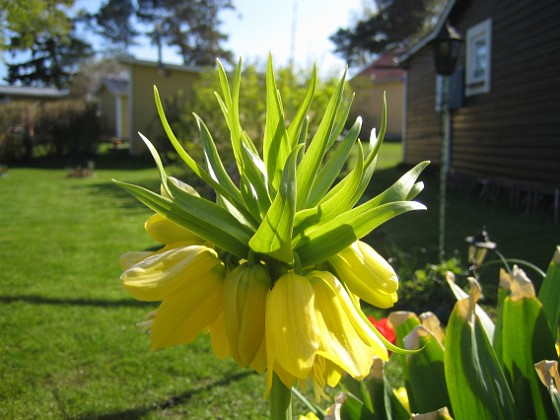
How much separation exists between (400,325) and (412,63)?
1537cm

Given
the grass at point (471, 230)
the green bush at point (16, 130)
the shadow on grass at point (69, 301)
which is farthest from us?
the green bush at point (16, 130)

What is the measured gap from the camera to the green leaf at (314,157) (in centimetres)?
66

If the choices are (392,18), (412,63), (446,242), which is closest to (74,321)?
(446,242)

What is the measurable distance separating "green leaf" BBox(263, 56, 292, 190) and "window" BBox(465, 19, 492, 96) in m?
11.4

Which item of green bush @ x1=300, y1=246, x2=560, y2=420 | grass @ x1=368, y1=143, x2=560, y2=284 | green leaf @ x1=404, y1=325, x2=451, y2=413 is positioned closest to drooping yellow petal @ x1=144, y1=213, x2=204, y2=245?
green bush @ x1=300, y1=246, x2=560, y2=420

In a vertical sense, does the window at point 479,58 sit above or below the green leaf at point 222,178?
above

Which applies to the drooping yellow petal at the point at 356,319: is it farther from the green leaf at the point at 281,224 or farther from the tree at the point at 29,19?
the tree at the point at 29,19

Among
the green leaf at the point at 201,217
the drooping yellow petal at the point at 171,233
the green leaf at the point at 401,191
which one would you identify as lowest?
the drooping yellow petal at the point at 171,233

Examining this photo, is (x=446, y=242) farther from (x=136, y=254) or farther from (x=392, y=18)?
(x=392, y=18)

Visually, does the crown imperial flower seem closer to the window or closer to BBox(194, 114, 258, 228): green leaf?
BBox(194, 114, 258, 228): green leaf

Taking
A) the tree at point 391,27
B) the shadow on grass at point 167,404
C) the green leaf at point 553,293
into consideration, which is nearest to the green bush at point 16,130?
the tree at point 391,27

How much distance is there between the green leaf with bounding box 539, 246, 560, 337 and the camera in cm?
108

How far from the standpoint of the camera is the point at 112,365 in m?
3.32

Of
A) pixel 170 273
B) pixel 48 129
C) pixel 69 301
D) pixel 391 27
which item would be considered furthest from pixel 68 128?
pixel 170 273
